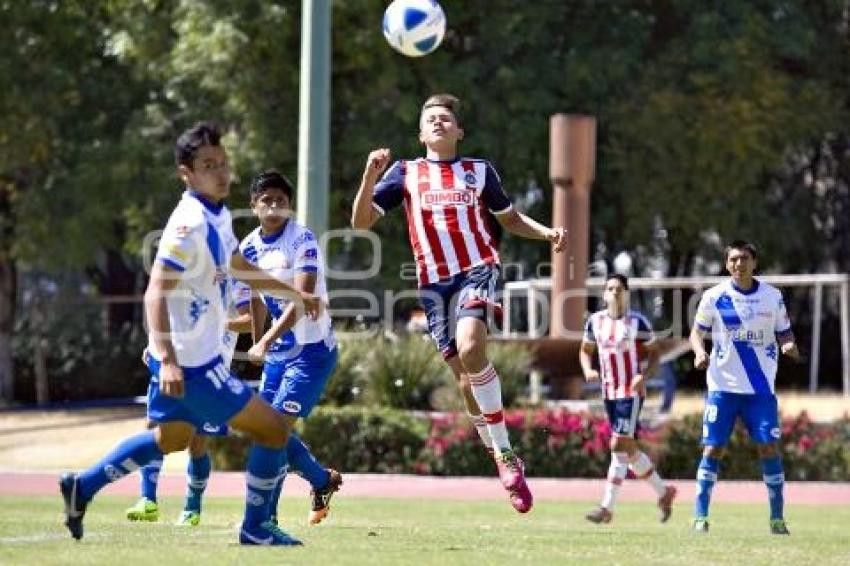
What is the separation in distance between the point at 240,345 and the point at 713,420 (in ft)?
51.2

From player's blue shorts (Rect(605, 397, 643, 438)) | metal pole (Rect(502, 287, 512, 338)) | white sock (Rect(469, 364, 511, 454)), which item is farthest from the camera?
metal pole (Rect(502, 287, 512, 338))

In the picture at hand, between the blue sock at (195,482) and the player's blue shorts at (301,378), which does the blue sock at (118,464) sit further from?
the blue sock at (195,482)

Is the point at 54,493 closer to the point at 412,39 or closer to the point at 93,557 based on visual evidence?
the point at 412,39

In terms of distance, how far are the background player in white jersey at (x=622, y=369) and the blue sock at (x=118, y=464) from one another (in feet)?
26.4

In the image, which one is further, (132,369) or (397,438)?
(132,369)

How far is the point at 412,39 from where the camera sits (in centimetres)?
1356

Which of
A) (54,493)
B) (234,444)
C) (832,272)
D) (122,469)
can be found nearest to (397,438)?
(234,444)

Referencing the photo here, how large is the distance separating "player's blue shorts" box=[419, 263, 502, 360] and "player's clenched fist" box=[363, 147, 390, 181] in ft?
2.88

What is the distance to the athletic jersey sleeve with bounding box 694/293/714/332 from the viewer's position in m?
15.0

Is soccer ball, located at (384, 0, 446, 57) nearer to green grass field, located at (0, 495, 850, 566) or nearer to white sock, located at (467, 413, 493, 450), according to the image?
white sock, located at (467, 413, 493, 450)

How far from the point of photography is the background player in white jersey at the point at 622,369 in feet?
56.1

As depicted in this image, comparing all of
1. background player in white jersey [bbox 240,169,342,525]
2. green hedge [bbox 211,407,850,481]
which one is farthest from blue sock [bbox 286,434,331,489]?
green hedge [bbox 211,407,850,481]

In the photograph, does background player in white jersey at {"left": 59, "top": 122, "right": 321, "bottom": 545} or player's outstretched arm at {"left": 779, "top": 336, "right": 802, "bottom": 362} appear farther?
player's outstretched arm at {"left": 779, "top": 336, "right": 802, "bottom": 362}

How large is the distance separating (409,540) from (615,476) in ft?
21.2
